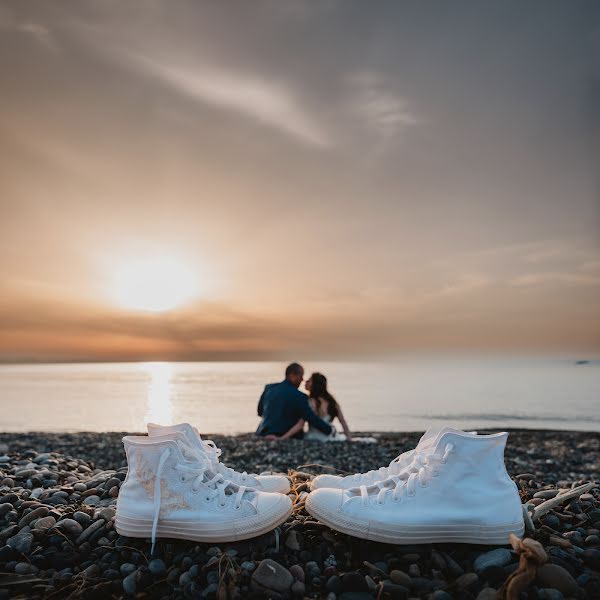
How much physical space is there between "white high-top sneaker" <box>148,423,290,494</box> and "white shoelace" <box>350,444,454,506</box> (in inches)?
32.2

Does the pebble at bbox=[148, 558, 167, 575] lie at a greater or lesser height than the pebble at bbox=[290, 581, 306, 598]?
greater

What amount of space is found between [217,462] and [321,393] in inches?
376

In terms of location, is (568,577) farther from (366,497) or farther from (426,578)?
(366,497)

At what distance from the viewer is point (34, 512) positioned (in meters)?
3.57

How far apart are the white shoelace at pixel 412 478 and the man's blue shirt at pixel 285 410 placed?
8.65 metres

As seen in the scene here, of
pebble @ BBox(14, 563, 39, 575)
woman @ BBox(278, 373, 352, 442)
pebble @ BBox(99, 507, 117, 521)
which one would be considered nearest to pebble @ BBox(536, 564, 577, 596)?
pebble @ BBox(99, 507, 117, 521)

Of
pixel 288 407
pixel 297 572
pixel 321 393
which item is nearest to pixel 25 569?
pixel 297 572

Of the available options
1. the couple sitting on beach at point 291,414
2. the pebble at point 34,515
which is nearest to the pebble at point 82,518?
the pebble at point 34,515

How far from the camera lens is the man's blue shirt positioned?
11.9m

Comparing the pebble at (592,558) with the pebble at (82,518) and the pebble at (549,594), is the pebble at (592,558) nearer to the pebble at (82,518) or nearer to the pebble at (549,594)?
the pebble at (549,594)

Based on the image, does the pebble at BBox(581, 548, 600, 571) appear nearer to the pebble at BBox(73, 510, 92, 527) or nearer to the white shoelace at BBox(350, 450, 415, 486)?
the white shoelace at BBox(350, 450, 415, 486)

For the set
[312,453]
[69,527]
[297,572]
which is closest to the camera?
[297,572]

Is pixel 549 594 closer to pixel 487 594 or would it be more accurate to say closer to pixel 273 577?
pixel 487 594

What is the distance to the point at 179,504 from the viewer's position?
3.03 meters
